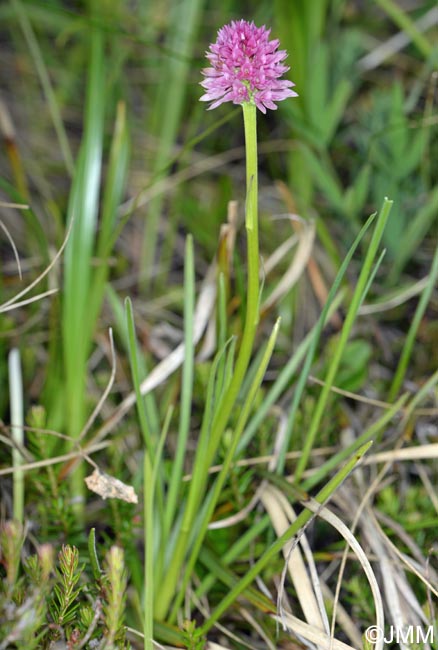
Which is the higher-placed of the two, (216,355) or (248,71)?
(248,71)

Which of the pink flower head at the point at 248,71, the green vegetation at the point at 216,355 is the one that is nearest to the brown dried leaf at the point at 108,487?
the green vegetation at the point at 216,355

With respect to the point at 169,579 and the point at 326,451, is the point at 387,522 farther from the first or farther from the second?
the point at 169,579

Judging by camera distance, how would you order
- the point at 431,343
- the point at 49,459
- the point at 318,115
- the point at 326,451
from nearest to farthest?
the point at 49,459, the point at 326,451, the point at 431,343, the point at 318,115

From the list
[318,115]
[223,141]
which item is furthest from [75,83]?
[318,115]

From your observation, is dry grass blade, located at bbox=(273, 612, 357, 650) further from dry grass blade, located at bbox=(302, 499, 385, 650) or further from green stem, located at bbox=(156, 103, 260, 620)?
green stem, located at bbox=(156, 103, 260, 620)

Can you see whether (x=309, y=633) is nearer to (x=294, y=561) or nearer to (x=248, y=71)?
(x=294, y=561)

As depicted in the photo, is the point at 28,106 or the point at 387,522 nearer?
the point at 387,522

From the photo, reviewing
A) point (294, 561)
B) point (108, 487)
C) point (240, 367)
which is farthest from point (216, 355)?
point (294, 561)
